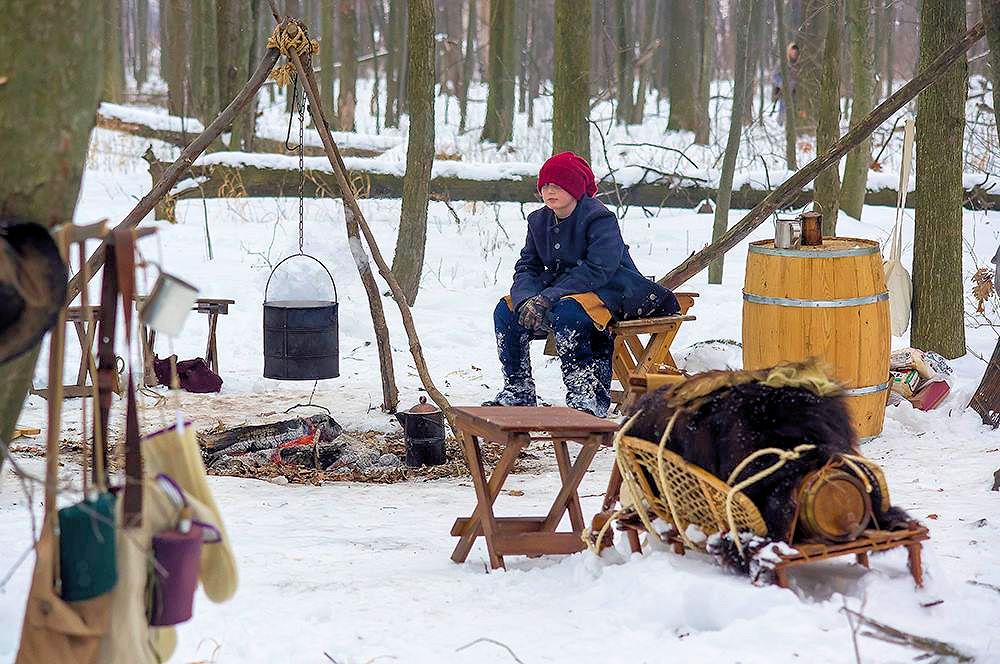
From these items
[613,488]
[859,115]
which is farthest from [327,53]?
[613,488]

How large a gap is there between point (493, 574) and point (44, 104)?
7.41 ft

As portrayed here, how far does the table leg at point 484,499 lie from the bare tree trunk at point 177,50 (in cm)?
1568

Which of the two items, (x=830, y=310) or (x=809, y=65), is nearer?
(x=830, y=310)

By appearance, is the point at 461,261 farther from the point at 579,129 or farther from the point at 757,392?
the point at 757,392

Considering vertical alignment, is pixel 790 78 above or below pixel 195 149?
above

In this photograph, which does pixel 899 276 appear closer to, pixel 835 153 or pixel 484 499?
pixel 835 153

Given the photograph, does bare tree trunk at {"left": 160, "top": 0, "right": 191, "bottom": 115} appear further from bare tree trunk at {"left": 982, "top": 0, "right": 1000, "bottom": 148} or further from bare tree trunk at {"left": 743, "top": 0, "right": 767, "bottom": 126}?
bare tree trunk at {"left": 982, "top": 0, "right": 1000, "bottom": 148}

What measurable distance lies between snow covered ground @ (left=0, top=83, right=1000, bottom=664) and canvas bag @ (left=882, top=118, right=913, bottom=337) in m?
0.47

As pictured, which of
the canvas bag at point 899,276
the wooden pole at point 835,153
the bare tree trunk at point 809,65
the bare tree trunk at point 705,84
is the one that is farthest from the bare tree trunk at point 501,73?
the canvas bag at point 899,276

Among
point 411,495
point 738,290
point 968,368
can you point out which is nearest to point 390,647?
point 411,495

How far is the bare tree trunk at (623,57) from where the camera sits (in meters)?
21.4

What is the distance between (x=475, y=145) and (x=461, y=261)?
346 inches

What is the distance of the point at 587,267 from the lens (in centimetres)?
662

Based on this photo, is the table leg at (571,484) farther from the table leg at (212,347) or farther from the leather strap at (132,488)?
the table leg at (212,347)
